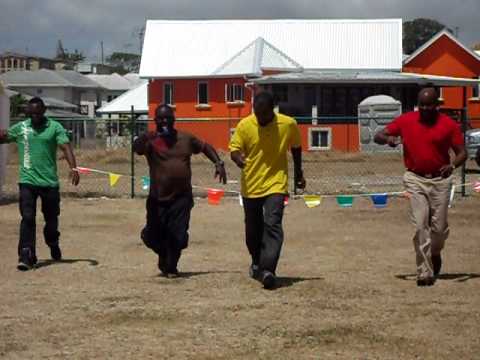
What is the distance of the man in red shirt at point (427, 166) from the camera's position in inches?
344

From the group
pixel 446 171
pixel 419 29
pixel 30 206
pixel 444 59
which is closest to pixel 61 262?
pixel 30 206

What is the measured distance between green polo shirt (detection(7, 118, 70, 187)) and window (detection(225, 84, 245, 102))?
Result: 3845 cm

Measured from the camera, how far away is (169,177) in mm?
9156

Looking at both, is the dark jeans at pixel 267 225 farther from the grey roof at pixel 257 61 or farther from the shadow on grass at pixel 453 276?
the grey roof at pixel 257 61

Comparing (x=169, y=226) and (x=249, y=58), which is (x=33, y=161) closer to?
(x=169, y=226)

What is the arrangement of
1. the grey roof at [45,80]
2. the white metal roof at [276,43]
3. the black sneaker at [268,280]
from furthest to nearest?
the grey roof at [45,80], the white metal roof at [276,43], the black sneaker at [268,280]

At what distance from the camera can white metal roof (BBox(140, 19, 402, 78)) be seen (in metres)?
49.4

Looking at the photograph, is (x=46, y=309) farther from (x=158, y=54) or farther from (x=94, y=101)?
(x=94, y=101)

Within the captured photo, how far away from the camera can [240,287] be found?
343 inches

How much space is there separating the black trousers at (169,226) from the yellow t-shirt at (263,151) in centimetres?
76

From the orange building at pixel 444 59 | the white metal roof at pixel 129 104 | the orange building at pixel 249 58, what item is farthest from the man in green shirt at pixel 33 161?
the white metal roof at pixel 129 104

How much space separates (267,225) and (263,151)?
0.67 m

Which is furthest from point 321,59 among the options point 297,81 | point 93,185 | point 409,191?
point 409,191

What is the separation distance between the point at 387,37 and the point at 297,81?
11016mm
